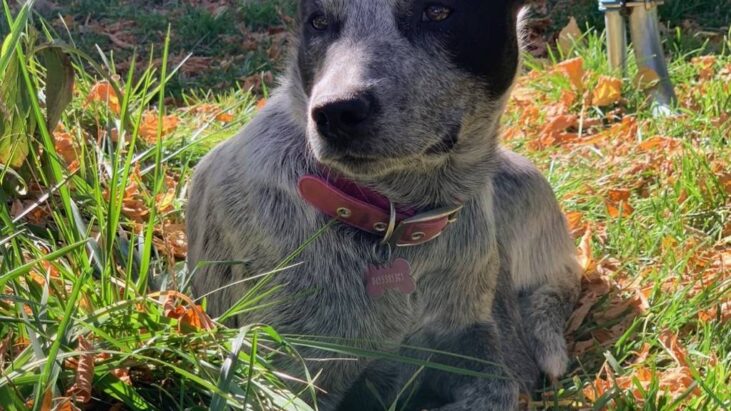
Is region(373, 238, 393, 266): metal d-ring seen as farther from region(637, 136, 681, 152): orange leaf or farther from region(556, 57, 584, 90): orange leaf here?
region(556, 57, 584, 90): orange leaf

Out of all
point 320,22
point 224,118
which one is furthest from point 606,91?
point 320,22

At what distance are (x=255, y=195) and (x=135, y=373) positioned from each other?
2.15ft

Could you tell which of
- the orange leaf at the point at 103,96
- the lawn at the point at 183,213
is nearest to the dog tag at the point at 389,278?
the lawn at the point at 183,213

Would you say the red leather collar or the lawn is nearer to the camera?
the lawn

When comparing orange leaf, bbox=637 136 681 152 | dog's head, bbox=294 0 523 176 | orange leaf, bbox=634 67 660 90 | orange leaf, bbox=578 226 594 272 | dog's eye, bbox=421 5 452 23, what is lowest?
orange leaf, bbox=578 226 594 272

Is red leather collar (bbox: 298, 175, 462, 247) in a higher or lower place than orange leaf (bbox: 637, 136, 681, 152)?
higher

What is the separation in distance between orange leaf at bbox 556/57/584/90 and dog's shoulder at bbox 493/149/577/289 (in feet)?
4.49

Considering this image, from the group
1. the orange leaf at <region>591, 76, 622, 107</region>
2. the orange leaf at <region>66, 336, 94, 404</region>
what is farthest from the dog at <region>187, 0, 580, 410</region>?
the orange leaf at <region>591, 76, 622, 107</region>

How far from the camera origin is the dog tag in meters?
2.83

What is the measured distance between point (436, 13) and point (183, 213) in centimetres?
157

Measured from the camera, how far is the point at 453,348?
312cm

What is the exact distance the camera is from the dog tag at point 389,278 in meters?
2.83

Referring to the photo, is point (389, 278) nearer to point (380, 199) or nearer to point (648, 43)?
point (380, 199)

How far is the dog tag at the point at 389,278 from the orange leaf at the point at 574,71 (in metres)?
2.64
